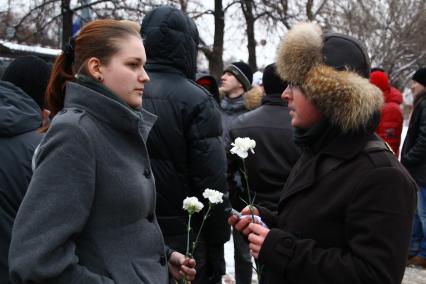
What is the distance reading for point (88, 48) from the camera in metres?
1.90

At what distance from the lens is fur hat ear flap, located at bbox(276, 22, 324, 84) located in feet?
6.82

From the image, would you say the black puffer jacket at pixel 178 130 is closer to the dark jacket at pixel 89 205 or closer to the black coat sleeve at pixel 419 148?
the dark jacket at pixel 89 205

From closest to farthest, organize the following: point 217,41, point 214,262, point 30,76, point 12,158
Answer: point 12,158
point 30,76
point 214,262
point 217,41

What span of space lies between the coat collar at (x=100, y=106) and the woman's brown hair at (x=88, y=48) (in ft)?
0.32

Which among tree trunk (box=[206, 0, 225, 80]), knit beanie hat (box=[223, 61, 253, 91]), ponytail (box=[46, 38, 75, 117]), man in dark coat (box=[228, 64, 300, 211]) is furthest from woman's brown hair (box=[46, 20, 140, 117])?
tree trunk (box=[206, 0, 225, 80])

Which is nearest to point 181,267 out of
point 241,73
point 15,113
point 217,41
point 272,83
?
point 15,113

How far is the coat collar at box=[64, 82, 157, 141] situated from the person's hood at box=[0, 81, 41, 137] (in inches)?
28.2

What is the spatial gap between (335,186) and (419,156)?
4.43 metres

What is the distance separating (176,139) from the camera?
10.2ft

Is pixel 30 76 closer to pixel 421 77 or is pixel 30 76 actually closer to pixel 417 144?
pixel 417 144

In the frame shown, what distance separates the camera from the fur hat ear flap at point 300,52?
2080mm

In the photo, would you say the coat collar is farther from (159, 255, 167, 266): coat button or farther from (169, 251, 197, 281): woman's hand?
(169, 251, 197, 281): woman's hand

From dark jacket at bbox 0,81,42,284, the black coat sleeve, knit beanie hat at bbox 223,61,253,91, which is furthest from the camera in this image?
the black coat sleeve

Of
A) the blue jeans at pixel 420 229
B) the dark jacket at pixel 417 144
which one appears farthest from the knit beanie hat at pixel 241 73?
the blue jeans at pixel 420 229
